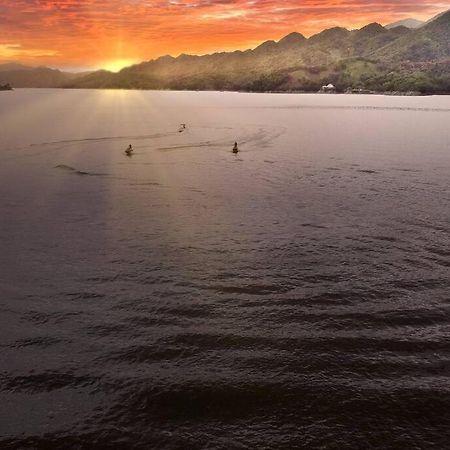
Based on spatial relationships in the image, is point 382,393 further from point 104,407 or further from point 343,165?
point 343,165

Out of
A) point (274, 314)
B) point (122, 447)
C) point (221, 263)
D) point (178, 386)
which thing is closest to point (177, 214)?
point (221, 263)

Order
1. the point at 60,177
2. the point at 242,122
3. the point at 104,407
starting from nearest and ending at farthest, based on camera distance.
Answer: the point at 104,407 < the point at 60,177 < the point at 242,122

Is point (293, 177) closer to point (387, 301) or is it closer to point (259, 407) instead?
point (387, 301)

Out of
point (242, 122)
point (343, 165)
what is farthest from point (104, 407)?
point (242, 122)

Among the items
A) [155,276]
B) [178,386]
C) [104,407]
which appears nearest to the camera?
[104,407]

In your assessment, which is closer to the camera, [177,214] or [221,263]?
[221,263]

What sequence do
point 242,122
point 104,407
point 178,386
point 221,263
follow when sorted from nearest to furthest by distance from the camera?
point 104,407
point 178,386
point 221,263
point 242,122
